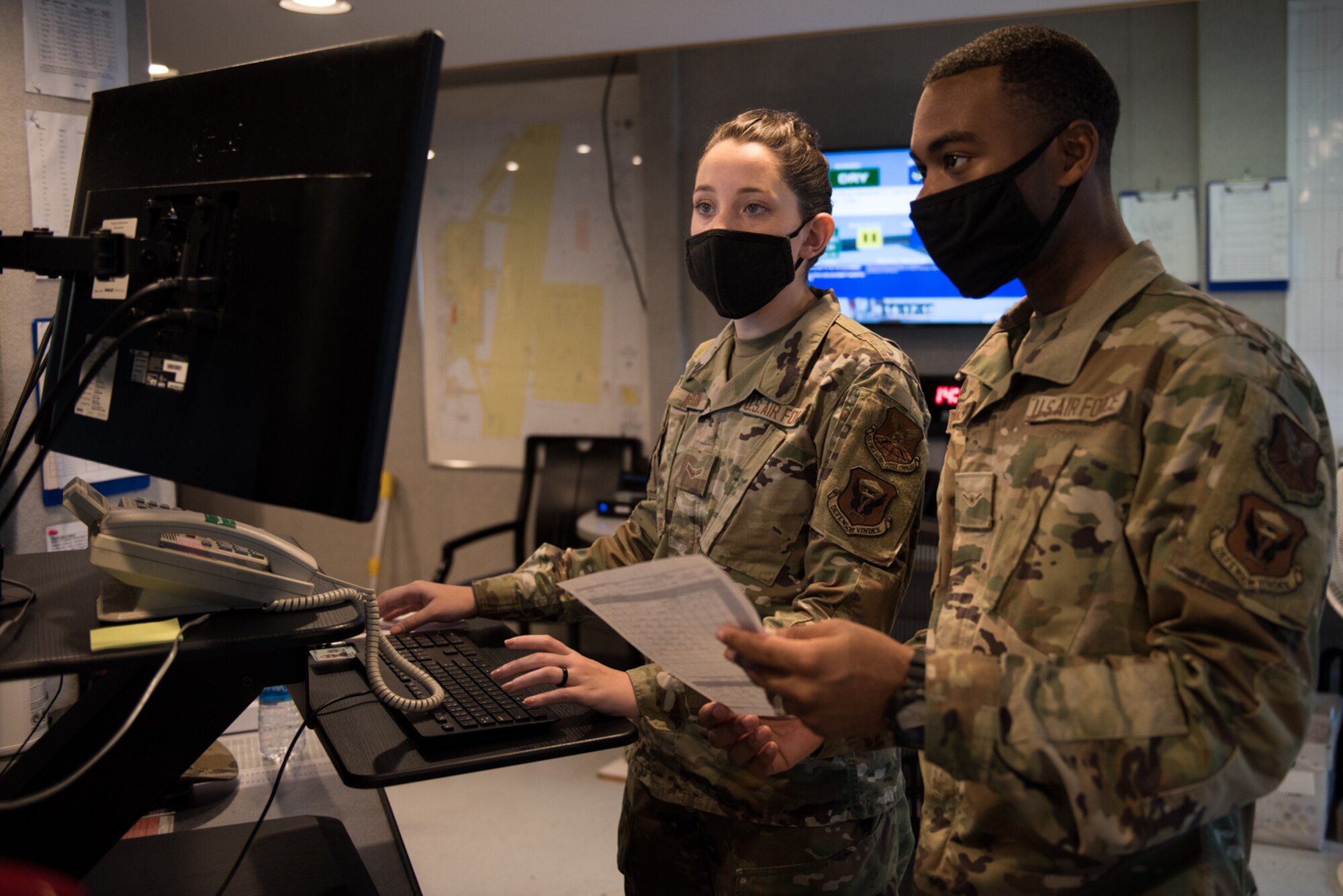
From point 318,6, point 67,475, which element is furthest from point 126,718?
point 318,6

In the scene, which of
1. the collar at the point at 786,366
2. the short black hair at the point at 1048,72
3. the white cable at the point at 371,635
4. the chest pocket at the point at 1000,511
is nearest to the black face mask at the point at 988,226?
the short black hair at the point at 1048,72

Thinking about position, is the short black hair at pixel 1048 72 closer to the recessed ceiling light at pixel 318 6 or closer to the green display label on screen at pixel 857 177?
the recessed ceiling light at pixel 318 6

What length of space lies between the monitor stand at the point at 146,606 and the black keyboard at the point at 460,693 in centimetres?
22

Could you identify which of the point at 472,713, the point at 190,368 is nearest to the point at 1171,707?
the point at 472,713

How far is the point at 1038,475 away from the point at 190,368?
2.64 feet

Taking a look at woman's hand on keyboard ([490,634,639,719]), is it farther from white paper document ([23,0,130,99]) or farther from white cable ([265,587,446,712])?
white paper document ([23,0,130,99])

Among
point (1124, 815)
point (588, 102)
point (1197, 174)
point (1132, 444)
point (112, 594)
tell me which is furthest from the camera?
point (588, 102)

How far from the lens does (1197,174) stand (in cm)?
322

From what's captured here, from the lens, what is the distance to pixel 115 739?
2.54 ft

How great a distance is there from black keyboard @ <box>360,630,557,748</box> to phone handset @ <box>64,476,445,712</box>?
0.02 m

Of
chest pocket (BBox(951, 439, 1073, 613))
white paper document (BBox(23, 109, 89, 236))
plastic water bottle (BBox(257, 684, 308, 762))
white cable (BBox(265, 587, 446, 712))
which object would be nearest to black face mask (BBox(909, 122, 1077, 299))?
chest pocket (BBox(951, 439, 1073, 613))

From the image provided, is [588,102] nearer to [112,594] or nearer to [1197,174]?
[1197,174]

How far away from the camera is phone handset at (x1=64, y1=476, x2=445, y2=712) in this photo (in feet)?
2.92

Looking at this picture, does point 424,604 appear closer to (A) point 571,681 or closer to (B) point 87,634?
(A) point 571,681
